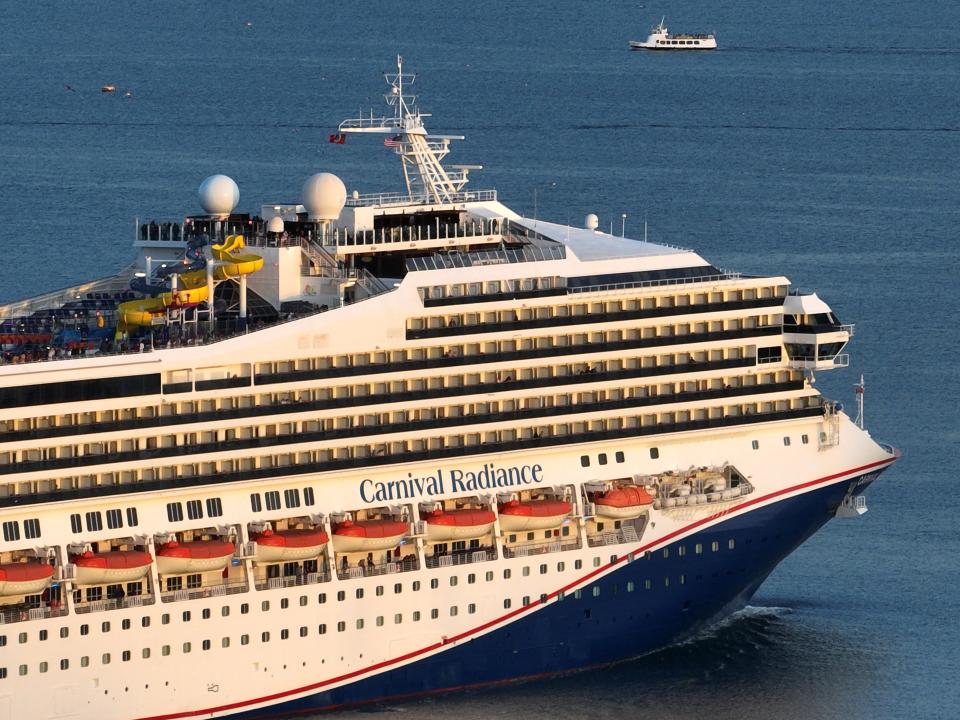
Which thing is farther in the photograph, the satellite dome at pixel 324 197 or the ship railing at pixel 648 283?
the satellite dome at pixel 324 197

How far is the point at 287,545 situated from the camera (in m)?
63.8

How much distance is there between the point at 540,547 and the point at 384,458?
5.10 m

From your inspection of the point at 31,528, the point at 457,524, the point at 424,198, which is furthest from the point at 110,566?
the point at 424,198

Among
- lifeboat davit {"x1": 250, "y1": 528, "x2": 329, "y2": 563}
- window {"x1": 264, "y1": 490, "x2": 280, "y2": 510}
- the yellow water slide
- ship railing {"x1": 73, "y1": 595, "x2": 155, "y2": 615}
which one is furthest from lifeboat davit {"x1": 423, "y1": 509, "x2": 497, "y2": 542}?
the yellow water slide

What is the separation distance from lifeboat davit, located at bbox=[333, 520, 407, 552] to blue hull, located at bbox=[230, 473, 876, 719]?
3.45 m

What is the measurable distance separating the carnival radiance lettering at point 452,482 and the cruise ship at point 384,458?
71mm

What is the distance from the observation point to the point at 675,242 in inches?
4761

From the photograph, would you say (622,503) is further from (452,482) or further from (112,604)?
(112,604)

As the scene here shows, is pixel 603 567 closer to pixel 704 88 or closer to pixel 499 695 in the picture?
pixel 499 695

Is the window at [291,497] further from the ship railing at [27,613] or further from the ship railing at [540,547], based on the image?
the ship railing at [27,613]

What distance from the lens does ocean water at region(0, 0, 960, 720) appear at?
7100 cm

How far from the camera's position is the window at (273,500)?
2530 inches

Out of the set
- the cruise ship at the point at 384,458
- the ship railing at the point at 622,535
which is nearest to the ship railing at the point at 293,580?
the cruise ship at the point at 384,458

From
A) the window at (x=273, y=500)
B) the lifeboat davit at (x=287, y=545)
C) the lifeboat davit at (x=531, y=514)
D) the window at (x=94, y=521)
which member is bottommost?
the lifeboat davit at (x=287, y=545)
